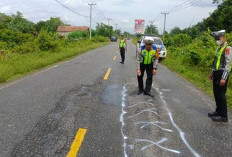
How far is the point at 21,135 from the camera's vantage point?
13.7 ft

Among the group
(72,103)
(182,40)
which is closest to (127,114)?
(72,103)

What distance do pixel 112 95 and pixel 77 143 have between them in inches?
132

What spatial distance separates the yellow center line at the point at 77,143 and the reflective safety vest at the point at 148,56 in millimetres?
3397

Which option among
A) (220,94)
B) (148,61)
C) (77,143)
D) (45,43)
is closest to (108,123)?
(77,143)

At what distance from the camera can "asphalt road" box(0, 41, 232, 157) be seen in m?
3.83

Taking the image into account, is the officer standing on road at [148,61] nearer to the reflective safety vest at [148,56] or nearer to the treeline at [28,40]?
the reflective safety vest at [148,56]

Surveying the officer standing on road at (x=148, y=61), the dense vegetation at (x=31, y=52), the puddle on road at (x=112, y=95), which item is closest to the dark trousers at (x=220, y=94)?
the officer standing on road at (x=148, y=61)

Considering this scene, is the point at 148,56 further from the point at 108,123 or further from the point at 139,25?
the point at 139,25

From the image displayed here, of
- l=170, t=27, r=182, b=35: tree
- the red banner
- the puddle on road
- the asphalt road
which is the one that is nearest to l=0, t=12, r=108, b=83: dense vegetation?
the asphalt road

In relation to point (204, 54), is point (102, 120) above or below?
below

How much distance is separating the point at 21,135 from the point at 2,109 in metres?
1.76

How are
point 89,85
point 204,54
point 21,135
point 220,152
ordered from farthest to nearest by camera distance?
point 204,54 < point 89,85 < point 21,135 < point 220,152

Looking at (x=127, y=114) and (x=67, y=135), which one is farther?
(x=127, y=114)

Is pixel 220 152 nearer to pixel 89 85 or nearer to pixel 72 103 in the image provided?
pixel 72 103
